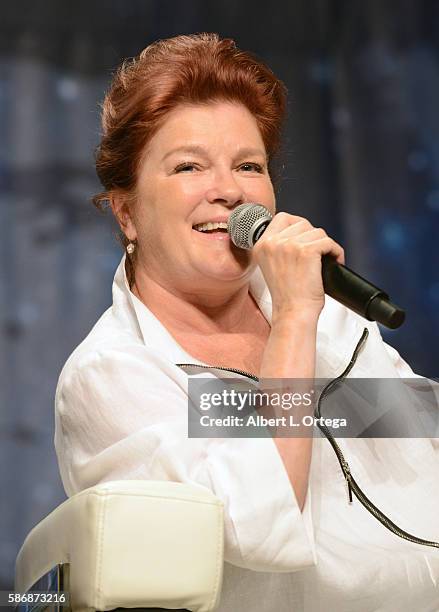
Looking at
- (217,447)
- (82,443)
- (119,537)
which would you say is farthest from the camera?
(82,443)

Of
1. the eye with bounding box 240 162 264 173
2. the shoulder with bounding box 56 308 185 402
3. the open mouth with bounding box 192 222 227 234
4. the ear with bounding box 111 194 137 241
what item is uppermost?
the eye with bounding box 240 162 264 173

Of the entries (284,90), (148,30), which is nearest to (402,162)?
(148,30)

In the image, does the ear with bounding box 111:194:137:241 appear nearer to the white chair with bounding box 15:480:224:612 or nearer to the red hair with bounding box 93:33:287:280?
the red hair with bounding box 93:33:287:280

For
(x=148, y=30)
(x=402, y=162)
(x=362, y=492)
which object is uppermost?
(x=148, y=30)

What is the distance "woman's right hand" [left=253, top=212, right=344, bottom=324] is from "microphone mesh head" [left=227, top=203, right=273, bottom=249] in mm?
57

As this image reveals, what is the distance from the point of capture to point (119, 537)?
1.17 m

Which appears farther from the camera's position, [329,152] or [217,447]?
[329,152]

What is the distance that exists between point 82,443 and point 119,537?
36 centimetres

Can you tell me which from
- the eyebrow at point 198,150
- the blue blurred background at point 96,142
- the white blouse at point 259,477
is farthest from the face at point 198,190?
the blue blurred background at point 96,142

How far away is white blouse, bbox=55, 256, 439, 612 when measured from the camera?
1.31 meters

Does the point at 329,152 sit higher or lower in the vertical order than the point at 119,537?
higher

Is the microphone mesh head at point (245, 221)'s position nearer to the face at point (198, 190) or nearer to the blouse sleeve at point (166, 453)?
the face at point (198, 190)

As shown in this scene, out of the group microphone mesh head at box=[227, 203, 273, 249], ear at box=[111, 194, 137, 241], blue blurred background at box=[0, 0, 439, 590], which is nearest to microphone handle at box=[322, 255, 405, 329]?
microphone mesh head at box=[227, 203, 273, 249]

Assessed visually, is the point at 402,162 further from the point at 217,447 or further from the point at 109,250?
the point at 217,447
